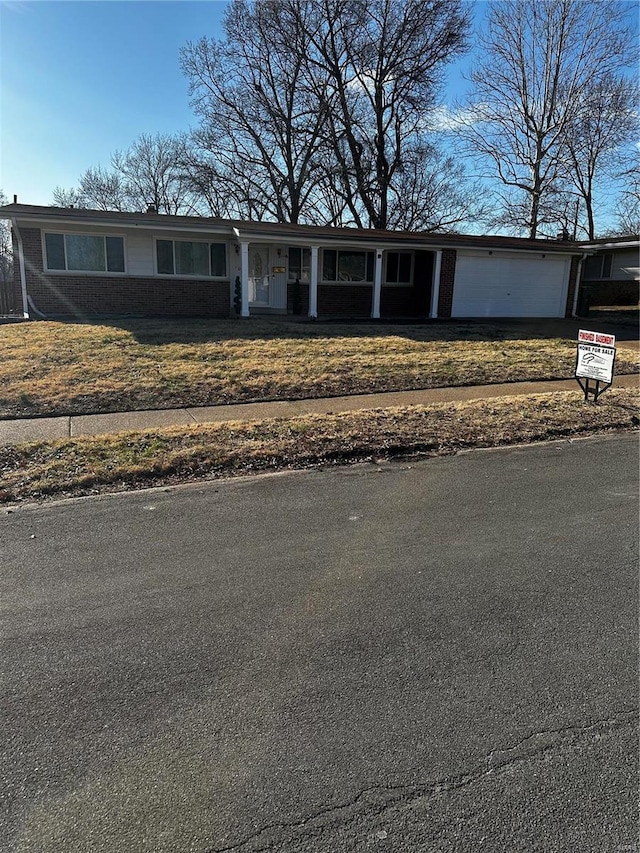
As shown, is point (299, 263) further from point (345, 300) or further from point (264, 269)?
point (345, 300)

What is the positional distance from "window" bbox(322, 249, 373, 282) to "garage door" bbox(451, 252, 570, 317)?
3158mm

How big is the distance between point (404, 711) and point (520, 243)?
2129 cm

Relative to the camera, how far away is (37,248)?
16953 mm

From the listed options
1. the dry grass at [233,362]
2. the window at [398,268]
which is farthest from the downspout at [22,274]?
the window at [398,268]

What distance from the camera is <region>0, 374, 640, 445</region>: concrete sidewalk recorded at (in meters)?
7.04

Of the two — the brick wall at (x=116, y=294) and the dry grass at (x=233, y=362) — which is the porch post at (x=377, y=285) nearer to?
the dry grass at (x=233, y=362)

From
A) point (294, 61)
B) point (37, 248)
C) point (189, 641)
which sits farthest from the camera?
point (294, 61)

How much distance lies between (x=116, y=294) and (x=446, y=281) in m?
10.8

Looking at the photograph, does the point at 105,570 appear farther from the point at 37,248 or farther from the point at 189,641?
the point at 37,248

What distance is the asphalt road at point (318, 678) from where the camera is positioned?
2.06m

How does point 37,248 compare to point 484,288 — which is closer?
point 37,248

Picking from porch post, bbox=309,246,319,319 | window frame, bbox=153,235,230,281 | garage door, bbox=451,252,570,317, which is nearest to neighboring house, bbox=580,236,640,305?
garage door, bbox=451,252,570,317

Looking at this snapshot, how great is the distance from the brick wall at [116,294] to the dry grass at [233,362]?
2.91 meters

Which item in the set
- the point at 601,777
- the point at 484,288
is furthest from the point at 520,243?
the point at 601,777
